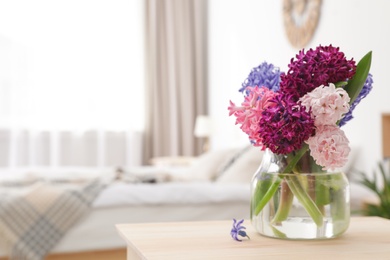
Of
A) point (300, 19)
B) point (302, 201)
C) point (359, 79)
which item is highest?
point (300, 19)

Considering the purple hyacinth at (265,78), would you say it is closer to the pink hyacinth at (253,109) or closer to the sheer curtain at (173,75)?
the pink hyacinth at (253,109)

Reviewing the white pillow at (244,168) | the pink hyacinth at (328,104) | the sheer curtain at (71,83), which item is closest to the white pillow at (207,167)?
the white pillow at (244,168)

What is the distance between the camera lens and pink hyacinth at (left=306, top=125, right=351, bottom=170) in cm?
111

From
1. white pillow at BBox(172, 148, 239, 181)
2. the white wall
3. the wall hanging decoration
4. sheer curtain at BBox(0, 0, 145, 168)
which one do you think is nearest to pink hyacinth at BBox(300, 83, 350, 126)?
the white wall

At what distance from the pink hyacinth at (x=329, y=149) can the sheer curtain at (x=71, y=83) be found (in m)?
5.52

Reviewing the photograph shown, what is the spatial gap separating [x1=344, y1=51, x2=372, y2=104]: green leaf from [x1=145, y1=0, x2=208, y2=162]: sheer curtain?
5486 mm

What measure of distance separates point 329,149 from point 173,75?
5.67 metres

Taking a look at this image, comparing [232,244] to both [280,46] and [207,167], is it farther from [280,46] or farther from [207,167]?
[280,46]

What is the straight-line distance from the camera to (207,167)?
3.89m

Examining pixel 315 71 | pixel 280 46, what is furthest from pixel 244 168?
pixel 315 71

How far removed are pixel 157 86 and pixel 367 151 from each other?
347 centimetres

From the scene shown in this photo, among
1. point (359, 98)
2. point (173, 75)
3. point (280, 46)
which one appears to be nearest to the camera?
point (359, 98)

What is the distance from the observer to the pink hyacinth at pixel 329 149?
1.11 m

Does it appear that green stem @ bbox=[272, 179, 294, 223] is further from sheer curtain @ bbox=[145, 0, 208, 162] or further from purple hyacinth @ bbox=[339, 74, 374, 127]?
sheer curtain @ bbox=[145, 0, 208, 162]
